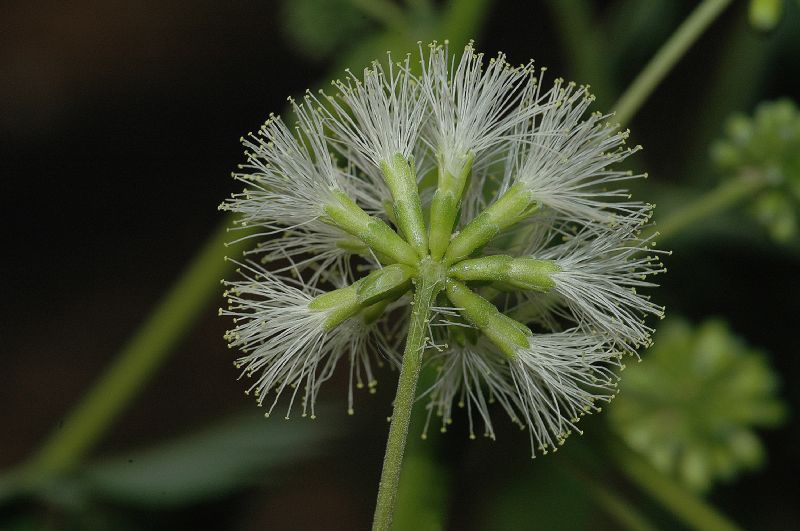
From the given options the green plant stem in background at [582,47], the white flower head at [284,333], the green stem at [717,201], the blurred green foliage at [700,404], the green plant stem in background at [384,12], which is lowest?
the white flower head at [284,333]

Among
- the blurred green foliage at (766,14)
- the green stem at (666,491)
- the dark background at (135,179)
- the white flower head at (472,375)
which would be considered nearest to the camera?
the white flower head at (472,375)

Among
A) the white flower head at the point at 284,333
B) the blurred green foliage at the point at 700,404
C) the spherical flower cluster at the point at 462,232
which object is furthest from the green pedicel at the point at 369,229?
the blurred green foliage at the point at 700,404

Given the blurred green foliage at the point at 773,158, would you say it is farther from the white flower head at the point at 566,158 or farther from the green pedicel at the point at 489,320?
the green pedicel at the point at 489,320

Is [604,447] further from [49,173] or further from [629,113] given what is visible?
[49,173]

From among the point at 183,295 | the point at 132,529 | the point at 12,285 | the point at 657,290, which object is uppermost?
the point at 12,285

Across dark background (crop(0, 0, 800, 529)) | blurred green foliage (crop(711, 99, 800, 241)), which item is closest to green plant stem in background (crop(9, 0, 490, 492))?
dark background (crop(0, 0, 800, 529))

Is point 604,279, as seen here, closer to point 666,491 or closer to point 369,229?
point 369,229

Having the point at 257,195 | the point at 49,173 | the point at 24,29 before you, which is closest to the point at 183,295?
the point at 257,195
